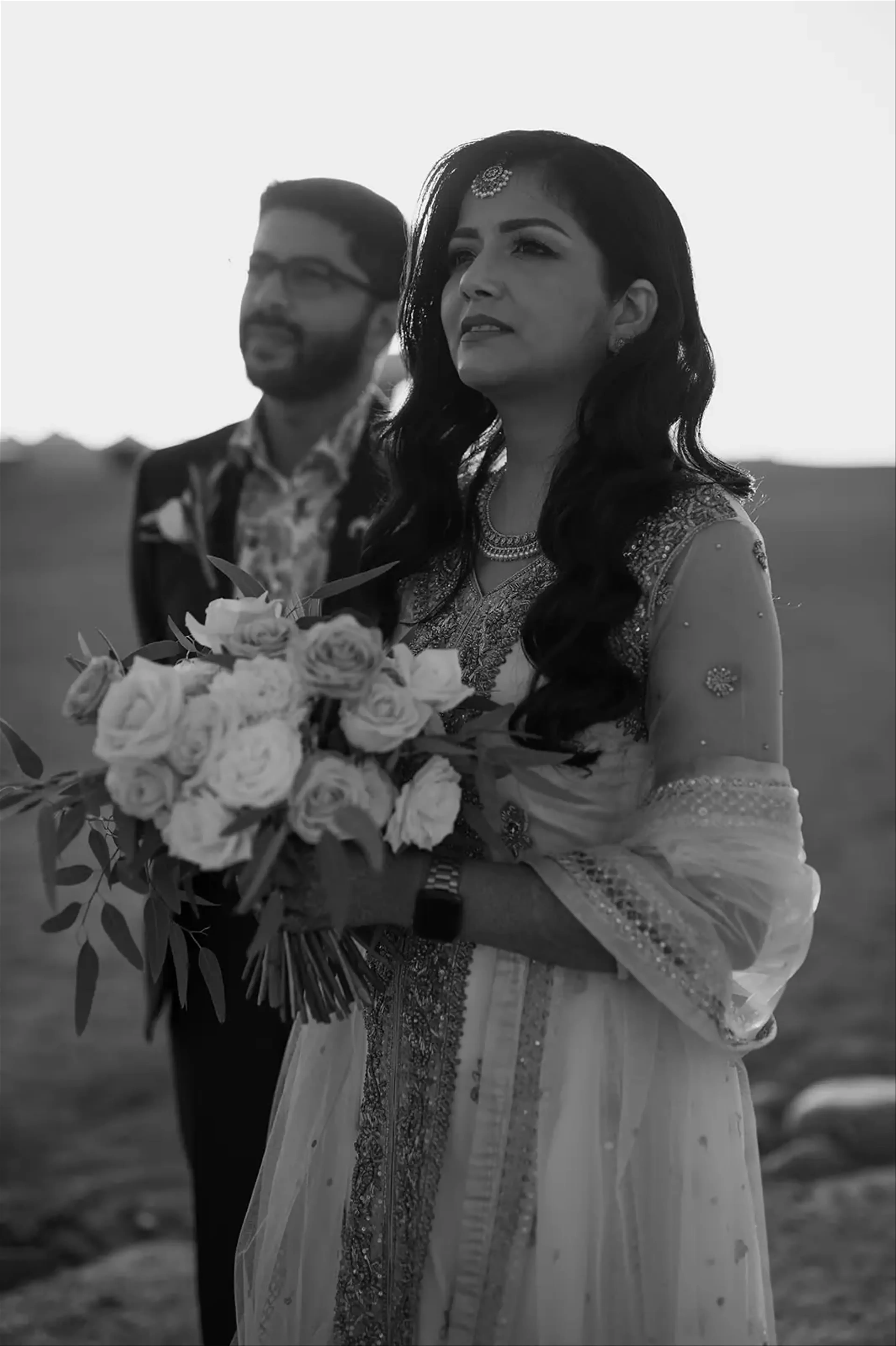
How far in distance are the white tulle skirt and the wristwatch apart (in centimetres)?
18

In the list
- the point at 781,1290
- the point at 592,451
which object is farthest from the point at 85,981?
the point at 781,1290

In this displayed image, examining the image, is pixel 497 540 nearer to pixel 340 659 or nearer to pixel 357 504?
pixel 340 659

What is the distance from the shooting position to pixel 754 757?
1.67m

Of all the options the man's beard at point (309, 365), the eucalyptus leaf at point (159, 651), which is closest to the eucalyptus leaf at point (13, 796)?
the eucalyptus leaf at point (159, 651)

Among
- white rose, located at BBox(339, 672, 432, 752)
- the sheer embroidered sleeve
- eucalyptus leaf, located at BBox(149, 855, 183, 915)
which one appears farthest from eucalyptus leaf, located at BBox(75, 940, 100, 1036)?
the sheer embroidered sleeve

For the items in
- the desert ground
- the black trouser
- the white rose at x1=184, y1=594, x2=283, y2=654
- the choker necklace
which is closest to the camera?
the white rose at x1=184, y1=594, x2=283, y2=654

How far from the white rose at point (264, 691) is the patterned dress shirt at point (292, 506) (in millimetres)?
1597

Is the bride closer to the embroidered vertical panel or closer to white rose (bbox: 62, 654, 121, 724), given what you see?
the embroidered vertical panel

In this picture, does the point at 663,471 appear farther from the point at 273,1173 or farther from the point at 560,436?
the point at 273,1173

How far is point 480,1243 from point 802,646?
35.6 ft

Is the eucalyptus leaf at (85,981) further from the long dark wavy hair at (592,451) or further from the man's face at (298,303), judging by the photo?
the man's face at (298,303)

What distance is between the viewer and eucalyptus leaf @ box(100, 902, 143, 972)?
5.28 ft

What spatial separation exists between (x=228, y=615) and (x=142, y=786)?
0.25 meters

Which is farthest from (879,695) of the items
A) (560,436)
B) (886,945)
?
(560,436)
